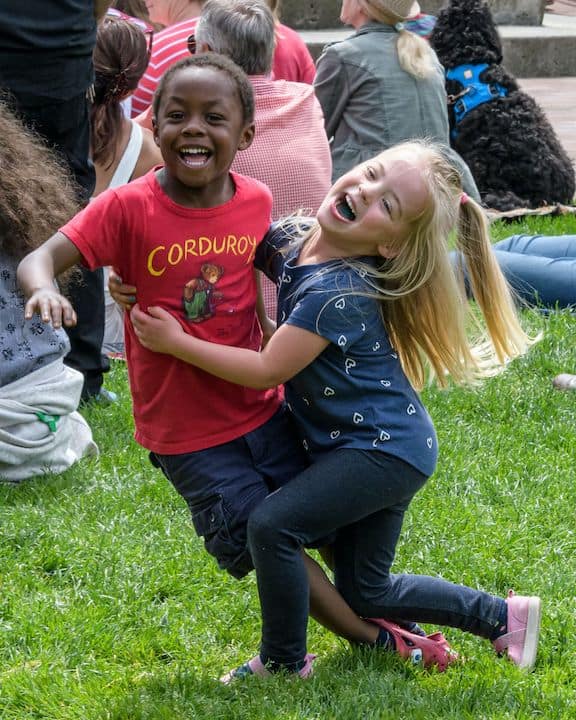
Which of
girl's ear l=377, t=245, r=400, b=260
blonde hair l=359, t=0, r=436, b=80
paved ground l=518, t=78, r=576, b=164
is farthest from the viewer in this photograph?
paved ground l=518, t=78, r=576, b=164

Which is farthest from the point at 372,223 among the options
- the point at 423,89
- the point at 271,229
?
the point at 423,89

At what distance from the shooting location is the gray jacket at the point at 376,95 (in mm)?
6676

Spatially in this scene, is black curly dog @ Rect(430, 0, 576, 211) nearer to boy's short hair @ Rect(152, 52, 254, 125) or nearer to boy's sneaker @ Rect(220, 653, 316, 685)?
boy's short hair @ Rect(152, 52, 254, 125)

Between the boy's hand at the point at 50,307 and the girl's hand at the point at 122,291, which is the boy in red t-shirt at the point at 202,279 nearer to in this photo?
the girl's hand at the point at 122,291

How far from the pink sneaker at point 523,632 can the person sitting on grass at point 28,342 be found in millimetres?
1838

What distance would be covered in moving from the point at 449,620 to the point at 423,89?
4112mm

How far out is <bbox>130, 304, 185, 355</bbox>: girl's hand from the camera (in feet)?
9.35

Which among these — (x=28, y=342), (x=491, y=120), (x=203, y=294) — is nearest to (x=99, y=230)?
(x=203, y=294)

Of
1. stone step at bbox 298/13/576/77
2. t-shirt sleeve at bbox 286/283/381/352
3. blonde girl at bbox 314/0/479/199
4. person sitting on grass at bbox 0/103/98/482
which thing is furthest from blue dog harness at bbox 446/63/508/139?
stone step at bbox 298/13/576/77

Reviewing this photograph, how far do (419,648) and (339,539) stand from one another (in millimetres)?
357

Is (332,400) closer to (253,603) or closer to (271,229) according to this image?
(271,229)

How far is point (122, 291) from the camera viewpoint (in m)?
2.97

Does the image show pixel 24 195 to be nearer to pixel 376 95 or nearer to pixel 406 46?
pixel 376 95

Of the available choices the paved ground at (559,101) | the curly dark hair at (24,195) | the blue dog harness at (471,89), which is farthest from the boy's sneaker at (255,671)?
the paved ground at (559,101)
